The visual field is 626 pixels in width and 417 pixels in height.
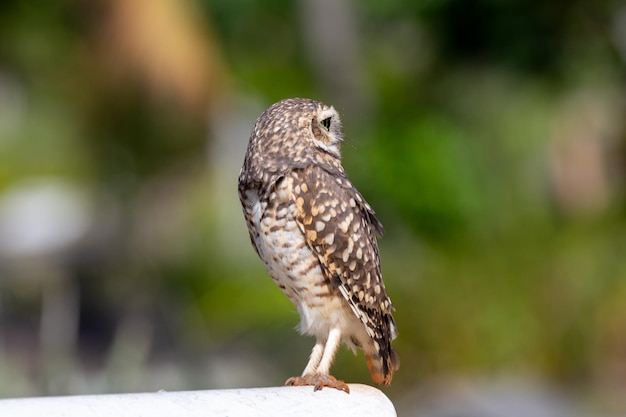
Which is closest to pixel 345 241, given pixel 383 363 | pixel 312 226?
pixel 312 226

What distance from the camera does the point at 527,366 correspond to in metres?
11.0

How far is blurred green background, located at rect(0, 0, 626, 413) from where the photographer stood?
10383 mm

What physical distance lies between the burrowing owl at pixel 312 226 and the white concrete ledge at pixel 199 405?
52 centimetres

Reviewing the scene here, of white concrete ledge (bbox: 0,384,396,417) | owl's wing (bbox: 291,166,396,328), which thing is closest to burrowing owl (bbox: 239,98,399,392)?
owl's wing (bbox: 291,166,396,328)

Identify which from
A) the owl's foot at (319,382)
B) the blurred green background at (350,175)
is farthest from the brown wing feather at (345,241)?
the blurred green background at (350,175)

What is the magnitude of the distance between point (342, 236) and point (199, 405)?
3.53 feet

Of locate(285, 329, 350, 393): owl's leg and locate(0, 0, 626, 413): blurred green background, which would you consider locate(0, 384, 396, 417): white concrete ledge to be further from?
locate(0, 0, 626, 413): blurred green background

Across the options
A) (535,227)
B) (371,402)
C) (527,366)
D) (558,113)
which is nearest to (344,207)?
(371,402)

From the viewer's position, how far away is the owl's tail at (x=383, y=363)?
4.01 meters

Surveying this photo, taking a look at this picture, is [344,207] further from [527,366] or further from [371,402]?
[527,366]

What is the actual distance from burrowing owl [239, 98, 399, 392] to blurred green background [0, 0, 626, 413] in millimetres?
3570

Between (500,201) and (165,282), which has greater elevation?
(500,201)

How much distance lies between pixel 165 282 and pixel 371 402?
8.93m

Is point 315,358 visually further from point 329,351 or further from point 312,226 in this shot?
point 312,226
